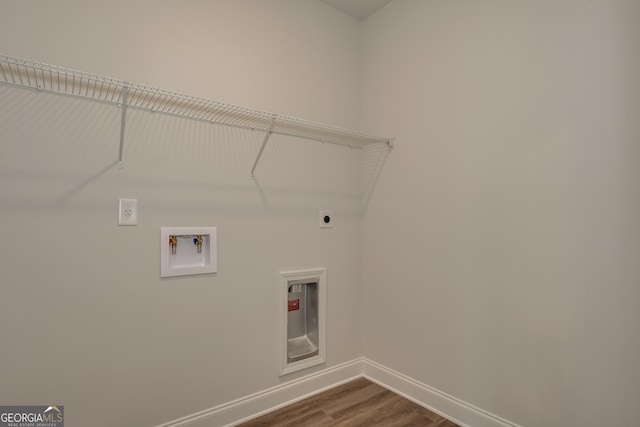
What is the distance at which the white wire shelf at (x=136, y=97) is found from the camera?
1264 millimetres

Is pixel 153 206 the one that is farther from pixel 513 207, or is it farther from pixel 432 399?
pixel 432 399

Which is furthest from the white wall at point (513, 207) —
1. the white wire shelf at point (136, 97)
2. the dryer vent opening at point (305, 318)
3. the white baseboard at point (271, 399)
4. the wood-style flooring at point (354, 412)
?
the white wire shelf at point (136, 97)

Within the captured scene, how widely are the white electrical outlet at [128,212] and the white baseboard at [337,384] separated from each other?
1039 millimetres

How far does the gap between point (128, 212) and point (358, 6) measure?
207cm

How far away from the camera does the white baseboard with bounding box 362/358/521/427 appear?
171 cm

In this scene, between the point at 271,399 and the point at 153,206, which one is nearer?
the point at 153,206

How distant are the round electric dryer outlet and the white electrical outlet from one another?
1.13 metres

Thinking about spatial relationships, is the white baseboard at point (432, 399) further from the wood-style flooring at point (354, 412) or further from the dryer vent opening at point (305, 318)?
the dryer vent opening at point (305, 318)

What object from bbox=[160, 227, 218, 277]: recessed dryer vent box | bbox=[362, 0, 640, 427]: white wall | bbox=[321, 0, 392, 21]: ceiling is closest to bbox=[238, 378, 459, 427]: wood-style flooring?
bbox=[362, 0, 640, 427]: white wall

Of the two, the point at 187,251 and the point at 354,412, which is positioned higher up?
the point at 187,251

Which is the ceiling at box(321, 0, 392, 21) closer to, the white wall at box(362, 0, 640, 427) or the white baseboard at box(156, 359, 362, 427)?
the white wall at box(362, 0, 640, 427)

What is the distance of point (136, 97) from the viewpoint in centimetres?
157

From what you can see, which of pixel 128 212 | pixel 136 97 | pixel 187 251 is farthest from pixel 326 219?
pixel 136 97

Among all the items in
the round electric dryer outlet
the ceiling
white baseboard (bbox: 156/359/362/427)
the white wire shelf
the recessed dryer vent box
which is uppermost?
the ceiling
